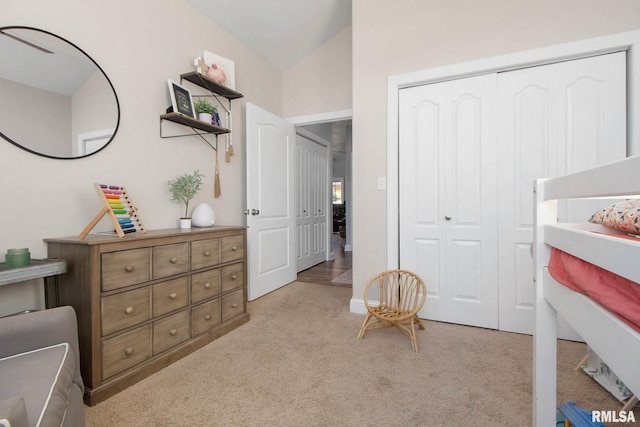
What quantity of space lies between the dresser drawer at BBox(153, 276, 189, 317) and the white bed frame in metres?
1.86

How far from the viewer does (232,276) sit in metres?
2.37

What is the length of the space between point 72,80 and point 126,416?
74.1 inches

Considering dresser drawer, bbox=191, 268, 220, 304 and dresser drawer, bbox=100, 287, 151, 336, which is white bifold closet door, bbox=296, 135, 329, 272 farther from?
dresser drawer, bbox=100, 287, 151, 336

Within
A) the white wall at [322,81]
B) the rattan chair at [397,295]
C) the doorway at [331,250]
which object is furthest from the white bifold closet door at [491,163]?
the doorway at [331,250]

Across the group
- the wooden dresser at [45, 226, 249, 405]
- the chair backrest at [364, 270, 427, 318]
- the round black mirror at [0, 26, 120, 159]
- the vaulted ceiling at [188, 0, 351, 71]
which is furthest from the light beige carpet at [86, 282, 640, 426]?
the vaulted ceiling at [188, 0, 351, 71]

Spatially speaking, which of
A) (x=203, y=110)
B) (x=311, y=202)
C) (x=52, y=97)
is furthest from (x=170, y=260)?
(x=311, y=202)

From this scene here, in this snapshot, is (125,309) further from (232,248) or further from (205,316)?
(232,248)

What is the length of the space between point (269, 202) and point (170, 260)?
1547mm

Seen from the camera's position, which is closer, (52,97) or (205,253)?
(52,97)

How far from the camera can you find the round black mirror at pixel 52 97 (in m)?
1.60

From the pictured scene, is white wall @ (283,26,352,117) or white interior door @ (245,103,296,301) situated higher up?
white wall @ (283,26,352,117)

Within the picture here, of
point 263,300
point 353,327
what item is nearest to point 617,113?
point 353,327

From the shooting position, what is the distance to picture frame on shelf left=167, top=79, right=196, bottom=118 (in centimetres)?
232

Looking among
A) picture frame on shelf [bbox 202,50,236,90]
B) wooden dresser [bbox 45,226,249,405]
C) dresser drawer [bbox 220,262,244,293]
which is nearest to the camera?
wooden dresser [bbox 45,226,249,405]
